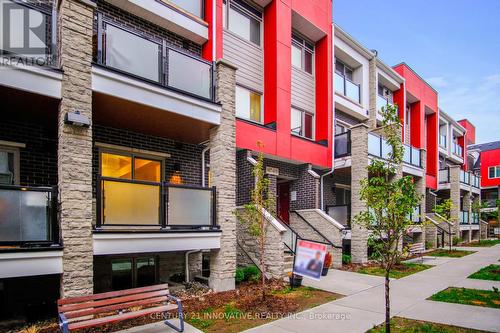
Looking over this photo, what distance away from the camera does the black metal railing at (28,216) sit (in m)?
5.57

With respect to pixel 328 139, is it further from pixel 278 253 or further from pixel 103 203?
pixel 103 203

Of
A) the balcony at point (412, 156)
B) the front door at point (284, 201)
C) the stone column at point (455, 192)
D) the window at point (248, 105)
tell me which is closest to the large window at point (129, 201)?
the window at point (248, 105)

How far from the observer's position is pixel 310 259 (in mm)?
7359

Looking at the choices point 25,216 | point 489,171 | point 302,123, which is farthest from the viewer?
point 489,171

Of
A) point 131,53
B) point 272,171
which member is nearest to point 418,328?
point 272,171

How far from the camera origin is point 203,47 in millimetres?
11297

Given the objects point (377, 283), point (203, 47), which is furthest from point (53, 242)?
point (377, 283)

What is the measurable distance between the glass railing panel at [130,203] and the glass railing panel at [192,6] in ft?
Answer: 21.8

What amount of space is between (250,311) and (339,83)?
41.7 ft

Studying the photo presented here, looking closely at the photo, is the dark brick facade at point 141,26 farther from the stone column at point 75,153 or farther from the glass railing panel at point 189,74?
the stone column at point 75,153

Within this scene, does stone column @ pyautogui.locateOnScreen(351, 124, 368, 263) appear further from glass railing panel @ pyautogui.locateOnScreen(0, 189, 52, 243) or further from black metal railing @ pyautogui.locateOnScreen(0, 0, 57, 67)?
black metal railing @ pyautogui.locateOnScreen(0, 0, 57, 67)

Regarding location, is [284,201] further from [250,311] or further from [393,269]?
[250,311]

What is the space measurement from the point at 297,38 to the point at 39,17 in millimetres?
11433

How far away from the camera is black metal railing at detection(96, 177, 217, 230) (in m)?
6.67
